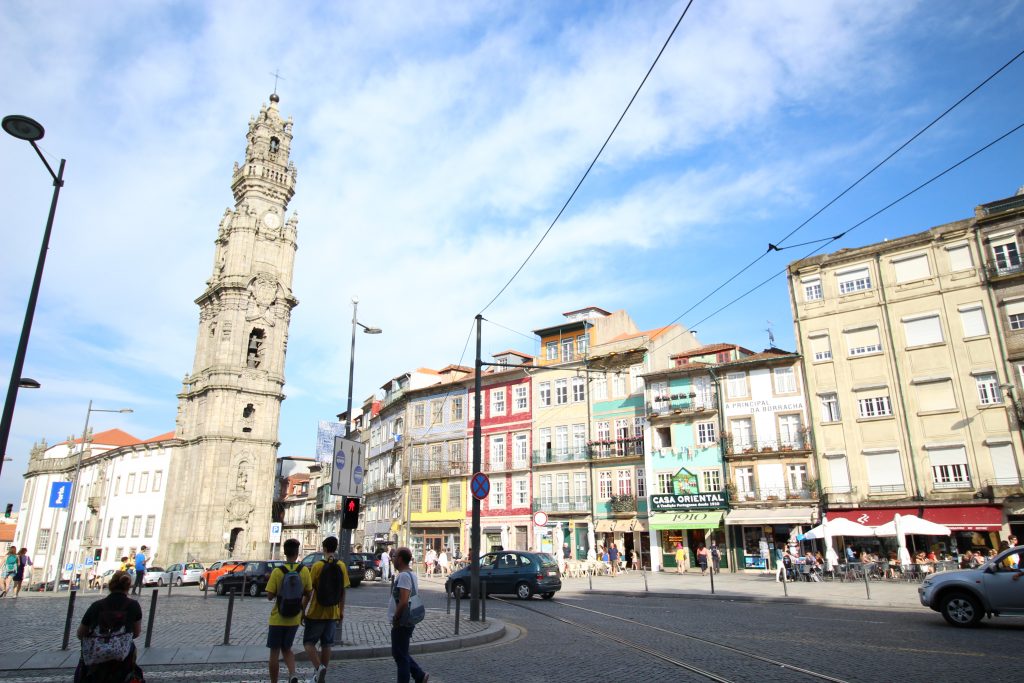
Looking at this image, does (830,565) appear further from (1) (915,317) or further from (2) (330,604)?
(2) (330,604)

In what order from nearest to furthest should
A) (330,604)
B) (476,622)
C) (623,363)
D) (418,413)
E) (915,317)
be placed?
1. (330,604)
2. (476,622)
3. (915,317)
4. (623,363)
5. (418,413)

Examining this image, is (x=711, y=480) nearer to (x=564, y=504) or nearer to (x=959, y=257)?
(x=564, y=504)

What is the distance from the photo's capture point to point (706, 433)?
3597cm

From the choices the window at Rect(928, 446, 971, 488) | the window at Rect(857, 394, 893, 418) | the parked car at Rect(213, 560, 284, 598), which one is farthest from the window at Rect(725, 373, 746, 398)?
the parked car at Rect(213, 560, 284, 598)

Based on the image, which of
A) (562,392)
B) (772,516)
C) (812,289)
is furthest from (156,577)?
(812,289)

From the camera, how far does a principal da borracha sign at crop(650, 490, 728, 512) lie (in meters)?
34.3

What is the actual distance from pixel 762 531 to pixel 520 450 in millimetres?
15937

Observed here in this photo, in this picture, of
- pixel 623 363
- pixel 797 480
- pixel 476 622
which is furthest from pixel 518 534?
pixel 476 622

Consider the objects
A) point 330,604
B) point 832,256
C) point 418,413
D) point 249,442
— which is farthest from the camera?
point 249,442

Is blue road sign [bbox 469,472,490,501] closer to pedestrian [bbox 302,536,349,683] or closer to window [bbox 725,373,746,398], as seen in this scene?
pedestrian [bbox 302,536,349,683]

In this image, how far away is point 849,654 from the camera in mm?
9961

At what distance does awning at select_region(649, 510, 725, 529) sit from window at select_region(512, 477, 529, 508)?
29.5 ft

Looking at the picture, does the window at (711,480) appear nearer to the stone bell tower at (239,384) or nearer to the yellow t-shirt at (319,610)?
the yellow t-shirt at (319,610)

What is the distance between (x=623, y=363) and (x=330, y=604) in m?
33.5
